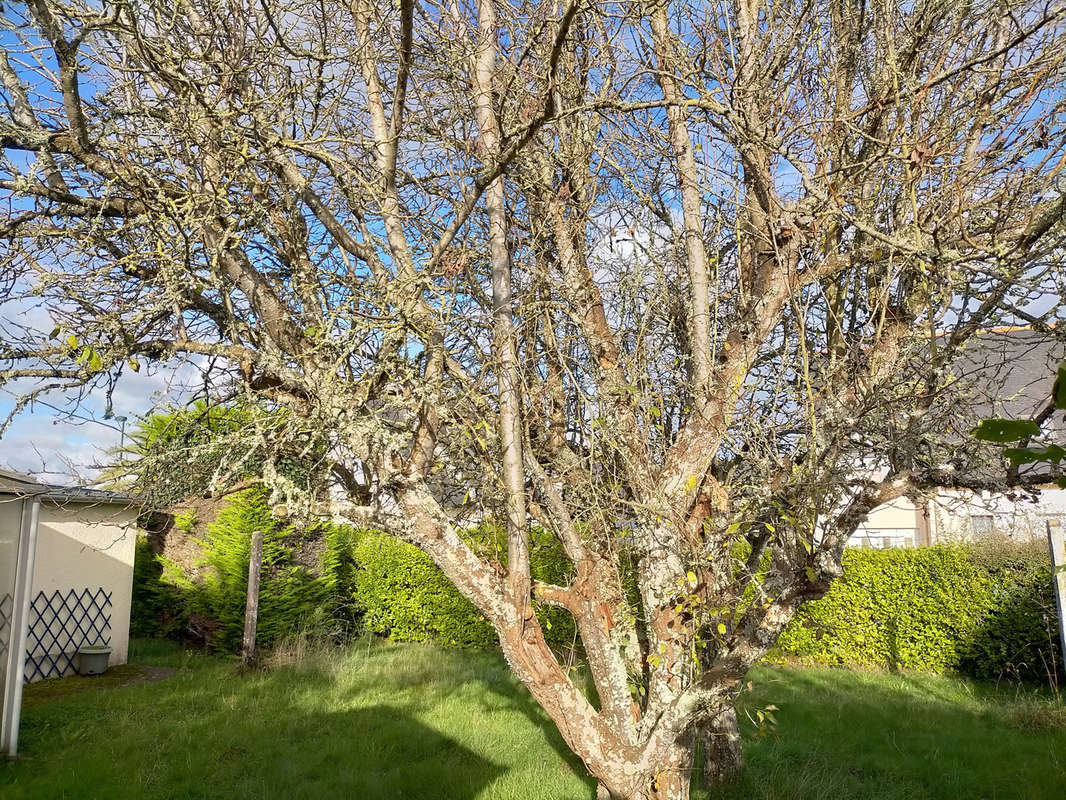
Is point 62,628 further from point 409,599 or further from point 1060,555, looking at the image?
point 1060,555

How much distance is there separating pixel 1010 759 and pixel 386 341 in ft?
20.3

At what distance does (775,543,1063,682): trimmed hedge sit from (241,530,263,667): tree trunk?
22.6 ft

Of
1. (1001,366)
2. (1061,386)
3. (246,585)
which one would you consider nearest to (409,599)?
(246,585)

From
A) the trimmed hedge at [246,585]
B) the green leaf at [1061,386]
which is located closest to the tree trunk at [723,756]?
the green leaf at [1061,386]

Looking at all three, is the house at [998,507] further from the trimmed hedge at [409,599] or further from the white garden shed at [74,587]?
the white garden shed at [74,587]

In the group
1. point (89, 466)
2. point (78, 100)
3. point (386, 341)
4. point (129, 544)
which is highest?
point (78, 100)

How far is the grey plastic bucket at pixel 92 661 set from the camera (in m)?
9.17

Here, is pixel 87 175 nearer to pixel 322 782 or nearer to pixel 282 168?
pixel 282 168

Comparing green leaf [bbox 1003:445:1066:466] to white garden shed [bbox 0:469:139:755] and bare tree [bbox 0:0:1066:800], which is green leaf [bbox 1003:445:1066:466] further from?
white garden shed [bbox 0:469:139:755]

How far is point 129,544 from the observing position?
10.2 m

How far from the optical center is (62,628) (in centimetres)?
923

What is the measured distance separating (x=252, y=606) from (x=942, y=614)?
8.98m

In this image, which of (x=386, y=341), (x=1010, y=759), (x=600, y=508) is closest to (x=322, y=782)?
(x=600, y=508)

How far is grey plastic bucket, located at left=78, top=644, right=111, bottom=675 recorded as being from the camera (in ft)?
30.1
